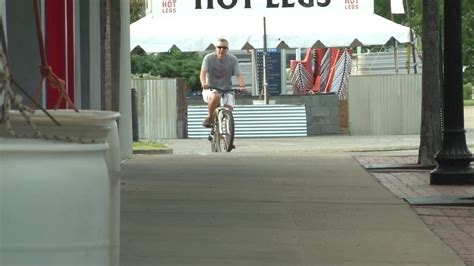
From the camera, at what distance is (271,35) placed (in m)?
21.8

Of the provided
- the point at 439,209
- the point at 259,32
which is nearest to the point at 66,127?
the point at 439,209

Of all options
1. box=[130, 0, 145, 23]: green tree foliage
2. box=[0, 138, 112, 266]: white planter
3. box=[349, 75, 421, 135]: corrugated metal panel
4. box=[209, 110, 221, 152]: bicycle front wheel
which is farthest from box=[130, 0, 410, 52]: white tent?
box=[0, 138, 112, 266]: white planter

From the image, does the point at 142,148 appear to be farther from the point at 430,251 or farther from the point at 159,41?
the point at 430,251

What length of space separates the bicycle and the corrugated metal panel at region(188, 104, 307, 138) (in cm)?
589

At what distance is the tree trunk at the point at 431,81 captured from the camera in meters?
11.4

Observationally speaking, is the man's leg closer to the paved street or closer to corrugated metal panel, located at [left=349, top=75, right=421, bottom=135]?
the paved street

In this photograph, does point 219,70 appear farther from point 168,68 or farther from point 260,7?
point 168,68

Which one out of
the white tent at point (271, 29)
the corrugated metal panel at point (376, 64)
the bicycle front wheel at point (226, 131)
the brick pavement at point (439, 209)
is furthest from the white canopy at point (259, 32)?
the brick pavement at point (439, 209)

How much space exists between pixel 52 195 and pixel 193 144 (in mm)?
16525

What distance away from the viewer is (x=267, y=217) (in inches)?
Answer: 305

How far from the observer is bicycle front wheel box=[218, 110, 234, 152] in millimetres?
14023

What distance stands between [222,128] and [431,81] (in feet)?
12.6

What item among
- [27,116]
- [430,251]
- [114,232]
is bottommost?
[430,251]

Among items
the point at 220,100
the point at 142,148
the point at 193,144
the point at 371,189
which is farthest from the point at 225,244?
the point at 193,144
